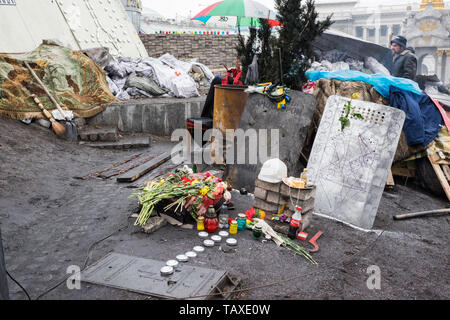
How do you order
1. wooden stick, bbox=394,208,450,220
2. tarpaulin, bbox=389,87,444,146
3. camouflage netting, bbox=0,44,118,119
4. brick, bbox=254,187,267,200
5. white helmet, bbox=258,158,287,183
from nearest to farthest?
white helmet, bbox=258,158,287,183 → brick, bbox=254,187,267,200 → wooden stick, bbox=394,208,450,220 → tarpaulin, bbox=389,87,444,146 → camouflage netting, bbox=0,44,118,119

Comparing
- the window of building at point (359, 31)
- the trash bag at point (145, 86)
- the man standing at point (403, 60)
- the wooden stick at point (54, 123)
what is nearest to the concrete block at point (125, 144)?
the wooden stick at point (54, 123)

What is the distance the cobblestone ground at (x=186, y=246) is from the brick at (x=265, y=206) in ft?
1.36

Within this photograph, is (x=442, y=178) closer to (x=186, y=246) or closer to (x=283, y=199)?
(x=283, y=199)

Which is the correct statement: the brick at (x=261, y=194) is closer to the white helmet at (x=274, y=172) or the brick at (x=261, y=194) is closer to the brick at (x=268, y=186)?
the brick at (x=268, y=186)

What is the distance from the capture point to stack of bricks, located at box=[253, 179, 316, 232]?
388cm

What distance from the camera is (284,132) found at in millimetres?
5121

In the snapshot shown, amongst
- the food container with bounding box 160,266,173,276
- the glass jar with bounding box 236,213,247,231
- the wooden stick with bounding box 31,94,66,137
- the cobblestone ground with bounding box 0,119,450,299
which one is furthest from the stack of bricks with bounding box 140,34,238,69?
the food container with bounding box 160,266,173,276

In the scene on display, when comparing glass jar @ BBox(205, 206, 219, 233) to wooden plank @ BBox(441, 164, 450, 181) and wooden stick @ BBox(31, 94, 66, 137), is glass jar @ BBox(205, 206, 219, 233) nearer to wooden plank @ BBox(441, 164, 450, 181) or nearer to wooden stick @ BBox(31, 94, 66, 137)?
wooden plank @ BBox(441, 164, 450, 181)

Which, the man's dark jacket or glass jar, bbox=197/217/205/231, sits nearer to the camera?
glass jar, bbox=197/217/205/231

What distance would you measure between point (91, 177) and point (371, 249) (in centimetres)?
447

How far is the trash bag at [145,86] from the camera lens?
9672 millimetres

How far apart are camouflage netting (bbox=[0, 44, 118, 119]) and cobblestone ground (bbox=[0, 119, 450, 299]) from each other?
7.31 feet

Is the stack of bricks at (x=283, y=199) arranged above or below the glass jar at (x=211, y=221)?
above
